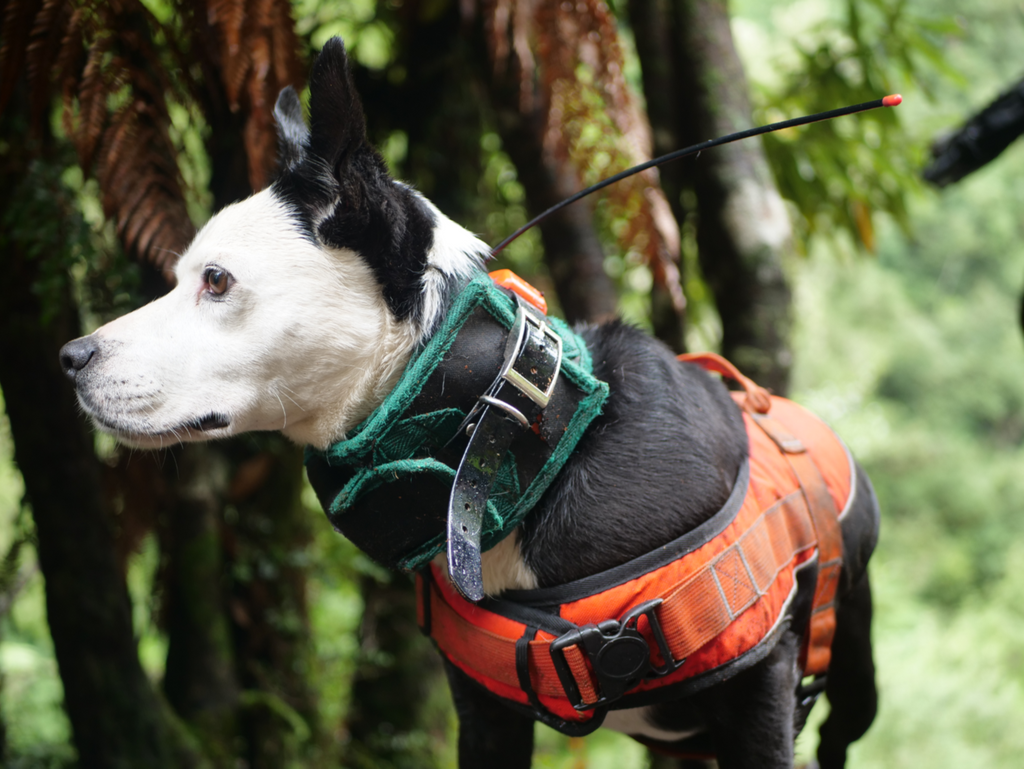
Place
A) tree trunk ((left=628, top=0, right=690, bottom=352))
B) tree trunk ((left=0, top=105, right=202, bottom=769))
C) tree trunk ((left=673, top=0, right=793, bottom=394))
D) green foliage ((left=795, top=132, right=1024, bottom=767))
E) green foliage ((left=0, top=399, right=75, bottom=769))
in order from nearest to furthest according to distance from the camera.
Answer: tree trunk ((left=0, top=105, right=202, bottom=769)) → tree trunk ((left=673, top=0, right=793, bottom=394)) → green foliage ((left=0, top=399, right=75, bottom=769)) → tree trunk ((left=628, top=0, right=690, bottom=352)) → green foliage ((left=795, top=132, right=1024, bottom=767))

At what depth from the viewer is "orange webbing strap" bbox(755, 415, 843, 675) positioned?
5.22 ft

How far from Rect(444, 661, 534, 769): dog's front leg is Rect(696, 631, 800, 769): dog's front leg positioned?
1.22 ft

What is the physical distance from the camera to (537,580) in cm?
133

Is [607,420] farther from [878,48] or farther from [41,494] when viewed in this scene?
[878,48]

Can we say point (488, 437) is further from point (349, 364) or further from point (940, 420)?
point (940, 420)

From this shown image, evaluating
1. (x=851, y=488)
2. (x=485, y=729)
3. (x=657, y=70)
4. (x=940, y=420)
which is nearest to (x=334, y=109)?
(x=485, y=729)

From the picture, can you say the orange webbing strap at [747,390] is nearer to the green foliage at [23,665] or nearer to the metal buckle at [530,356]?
the metal buckle at [530,356]

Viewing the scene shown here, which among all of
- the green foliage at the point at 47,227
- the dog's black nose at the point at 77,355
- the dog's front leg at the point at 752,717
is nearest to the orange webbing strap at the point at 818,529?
the dog's front leg at the point at 752,717

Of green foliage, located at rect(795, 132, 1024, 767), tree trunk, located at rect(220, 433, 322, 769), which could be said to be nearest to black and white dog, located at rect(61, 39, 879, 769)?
tree trunk, located at rect(220, 433, 322, 769)

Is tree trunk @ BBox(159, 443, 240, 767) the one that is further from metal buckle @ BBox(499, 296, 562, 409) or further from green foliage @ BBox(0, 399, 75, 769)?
metal buckle @ BBox(499, 296, 562, 409)

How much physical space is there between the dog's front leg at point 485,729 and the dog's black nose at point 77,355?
35.5 inches

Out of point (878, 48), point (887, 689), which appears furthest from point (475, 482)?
point (887, 689)

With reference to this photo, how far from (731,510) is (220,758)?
6.98ft

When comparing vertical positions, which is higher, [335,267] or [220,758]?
[335,267]
